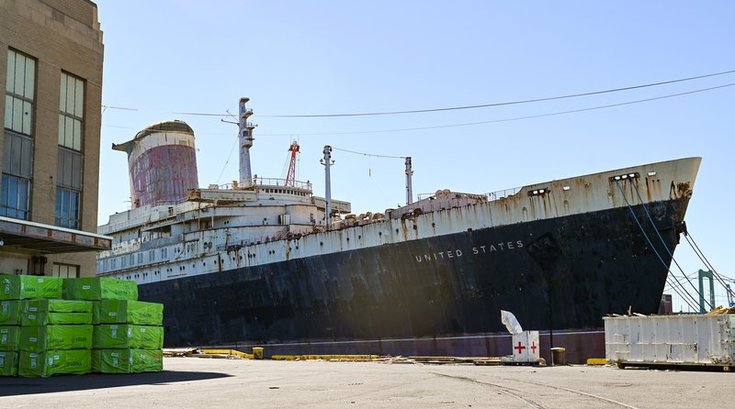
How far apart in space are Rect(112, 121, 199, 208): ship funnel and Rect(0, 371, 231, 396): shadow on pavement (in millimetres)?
28423

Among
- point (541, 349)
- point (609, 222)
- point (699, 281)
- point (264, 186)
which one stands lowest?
point (541, 349)

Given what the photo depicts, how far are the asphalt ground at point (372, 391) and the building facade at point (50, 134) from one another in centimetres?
675

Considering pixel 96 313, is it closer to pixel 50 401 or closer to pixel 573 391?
pixel 50 401

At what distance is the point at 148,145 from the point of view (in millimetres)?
46219

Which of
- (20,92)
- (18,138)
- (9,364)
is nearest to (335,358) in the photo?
(9,364)

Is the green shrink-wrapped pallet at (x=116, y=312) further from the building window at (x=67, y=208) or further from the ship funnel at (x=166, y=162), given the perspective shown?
the ship funnel at (x=166, y=162)

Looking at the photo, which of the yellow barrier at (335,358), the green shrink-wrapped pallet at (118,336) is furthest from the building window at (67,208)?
the yellow barrier at (335,358)

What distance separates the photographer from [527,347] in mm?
21828

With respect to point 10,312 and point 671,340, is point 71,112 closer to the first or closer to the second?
point 10,312

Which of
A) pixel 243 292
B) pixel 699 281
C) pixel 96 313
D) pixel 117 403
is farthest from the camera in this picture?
pixel 243 292

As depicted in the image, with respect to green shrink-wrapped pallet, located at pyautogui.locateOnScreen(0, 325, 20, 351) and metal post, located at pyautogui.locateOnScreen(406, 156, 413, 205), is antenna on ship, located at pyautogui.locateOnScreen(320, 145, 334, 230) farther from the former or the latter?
green shrink-wrapped pallet, located at pyautogui.locateOnScreen(0, 325, 20, 351)

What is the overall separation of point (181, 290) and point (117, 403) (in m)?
30.1

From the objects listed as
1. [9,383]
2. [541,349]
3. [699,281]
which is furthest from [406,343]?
[9,383]

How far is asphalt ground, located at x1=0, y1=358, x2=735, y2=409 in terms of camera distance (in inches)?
404
